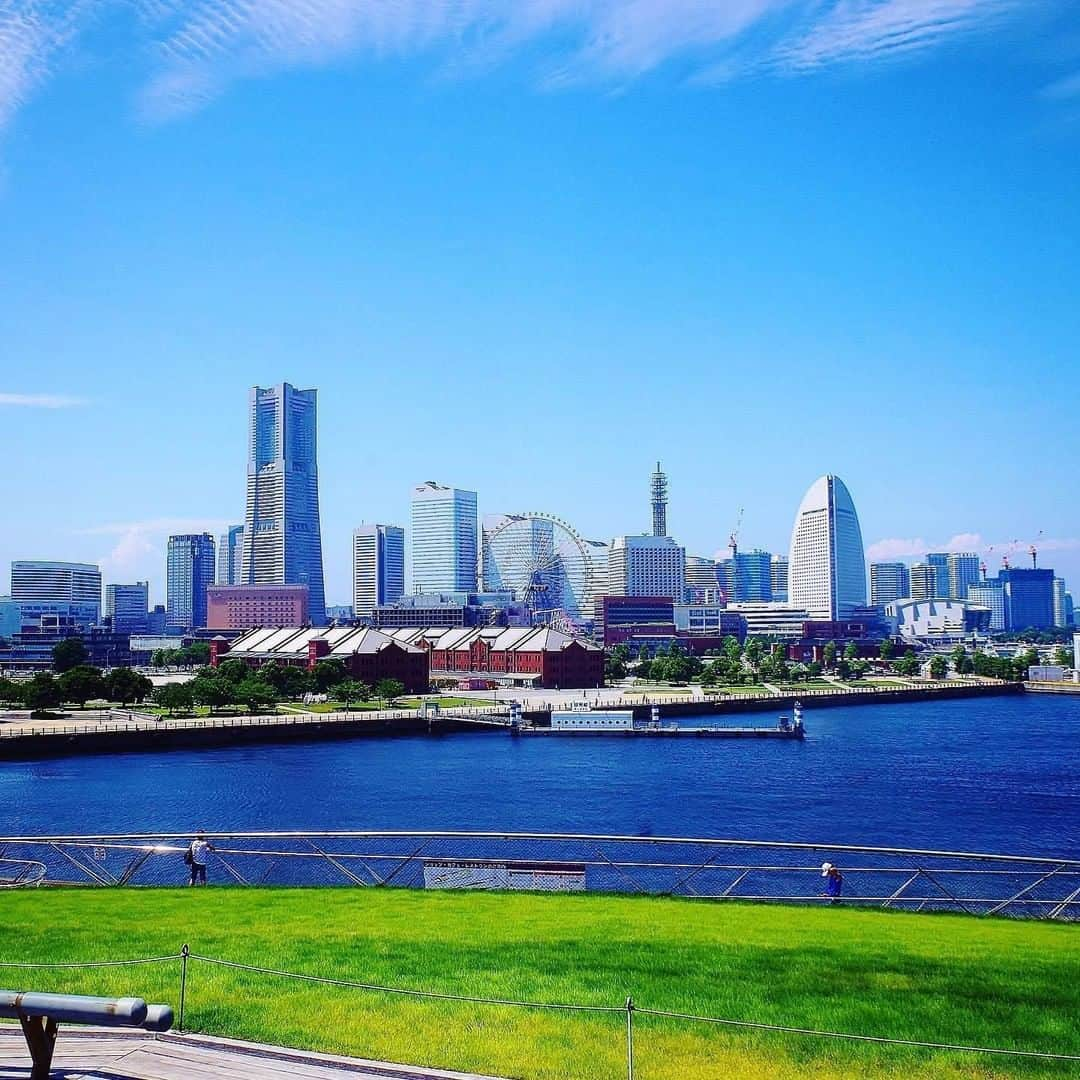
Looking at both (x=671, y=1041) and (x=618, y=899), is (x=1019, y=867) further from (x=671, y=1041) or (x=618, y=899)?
(x=671, y=1041)

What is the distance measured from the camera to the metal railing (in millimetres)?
24266

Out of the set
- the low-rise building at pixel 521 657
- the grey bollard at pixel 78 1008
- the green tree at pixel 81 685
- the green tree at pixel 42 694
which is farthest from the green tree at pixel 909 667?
the grey bollard at pixel 78 1008

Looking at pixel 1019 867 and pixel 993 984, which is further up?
pixel 993 984

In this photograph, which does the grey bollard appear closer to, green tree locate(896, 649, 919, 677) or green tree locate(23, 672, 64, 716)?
green tree locate(23, 672, 64, 716)

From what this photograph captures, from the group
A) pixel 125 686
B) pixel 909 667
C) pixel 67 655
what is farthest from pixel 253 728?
pixel 909 667

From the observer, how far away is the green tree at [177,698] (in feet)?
339

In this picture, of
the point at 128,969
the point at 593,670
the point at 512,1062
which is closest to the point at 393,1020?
the point at 512,1062

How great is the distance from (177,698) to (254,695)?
6.88 m

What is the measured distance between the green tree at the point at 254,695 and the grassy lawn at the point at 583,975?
84.0m

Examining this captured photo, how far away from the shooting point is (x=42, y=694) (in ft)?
343

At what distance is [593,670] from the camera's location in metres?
146

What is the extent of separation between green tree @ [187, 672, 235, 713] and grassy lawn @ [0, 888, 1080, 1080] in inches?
3330

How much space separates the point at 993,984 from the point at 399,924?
976cm

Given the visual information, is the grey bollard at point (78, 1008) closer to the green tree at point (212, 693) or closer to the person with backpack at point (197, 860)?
the person with backpack at point (197, 860)
